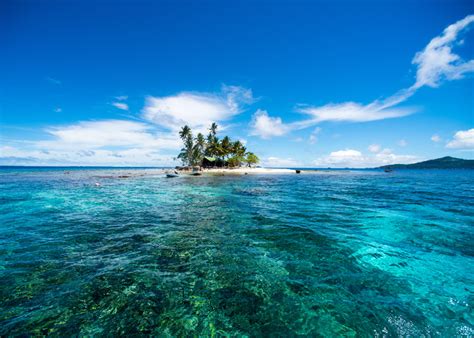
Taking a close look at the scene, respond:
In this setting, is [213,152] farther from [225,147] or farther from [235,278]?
[235,278]

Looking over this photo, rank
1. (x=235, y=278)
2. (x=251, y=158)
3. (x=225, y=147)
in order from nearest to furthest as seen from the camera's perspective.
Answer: (x=235, y=278) < (x=225, y=147) < (x=251, y=158)

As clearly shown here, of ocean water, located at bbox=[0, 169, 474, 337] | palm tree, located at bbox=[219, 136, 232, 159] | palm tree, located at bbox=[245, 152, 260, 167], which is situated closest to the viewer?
ocean water, located at bbox=[0, 169, 474, 337]

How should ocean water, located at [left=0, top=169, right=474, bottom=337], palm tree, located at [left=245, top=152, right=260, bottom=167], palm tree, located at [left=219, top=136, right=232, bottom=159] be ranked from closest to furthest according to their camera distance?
ocean water, located at [left=0, top=169, right=474, bottom=337]
palm tree, located at [left=219, top=136, right=232, bottom=159]
palm tree, located at [left=245, top=152, right=260, bottom=167]

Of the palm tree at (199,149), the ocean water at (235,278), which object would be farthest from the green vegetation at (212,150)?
the ocean water at (235,278)

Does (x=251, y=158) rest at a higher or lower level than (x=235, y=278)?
higher

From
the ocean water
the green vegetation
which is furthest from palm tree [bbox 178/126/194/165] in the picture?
the ocean water

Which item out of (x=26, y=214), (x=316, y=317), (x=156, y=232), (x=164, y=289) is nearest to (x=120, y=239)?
(x=156, y=232)

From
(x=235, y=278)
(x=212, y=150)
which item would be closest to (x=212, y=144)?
(x=212, y=150)

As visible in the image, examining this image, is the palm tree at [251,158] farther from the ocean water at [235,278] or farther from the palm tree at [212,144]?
the ocean water at [235,278]

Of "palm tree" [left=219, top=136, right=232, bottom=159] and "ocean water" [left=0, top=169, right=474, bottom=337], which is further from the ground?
"palm tree" [left=219, top=136, right=232, bottom=159]

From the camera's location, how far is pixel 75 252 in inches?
360

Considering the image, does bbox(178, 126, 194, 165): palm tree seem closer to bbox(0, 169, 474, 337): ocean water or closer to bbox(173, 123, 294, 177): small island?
bbox(173, 123, 294, 177): small island

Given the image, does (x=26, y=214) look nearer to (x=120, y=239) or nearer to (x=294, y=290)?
(x=120, y=239)

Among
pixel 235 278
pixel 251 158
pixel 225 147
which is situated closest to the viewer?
pixel 235 278
